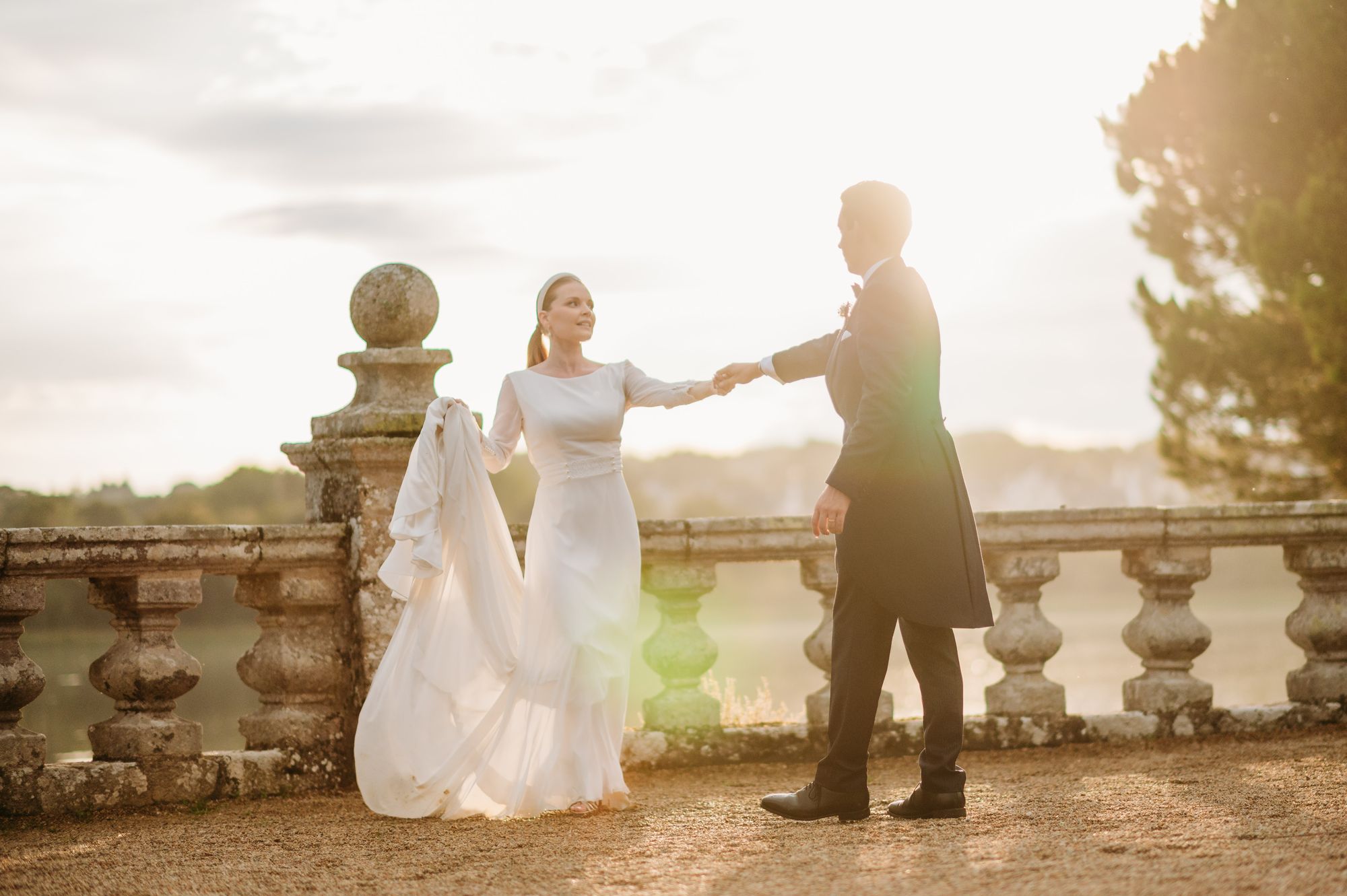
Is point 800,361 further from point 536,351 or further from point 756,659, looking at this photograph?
point 756,659

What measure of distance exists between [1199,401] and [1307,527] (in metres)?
16.2

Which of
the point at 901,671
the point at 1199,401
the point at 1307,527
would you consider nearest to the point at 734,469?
the point at 901,671

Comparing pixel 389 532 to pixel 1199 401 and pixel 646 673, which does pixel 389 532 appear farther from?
pixel 646 673

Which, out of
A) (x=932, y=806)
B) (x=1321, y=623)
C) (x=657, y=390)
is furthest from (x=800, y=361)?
(x=1321, y=623)

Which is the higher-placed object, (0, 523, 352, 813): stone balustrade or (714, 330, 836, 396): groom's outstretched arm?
(714, 330, 836, 396): groom's outstretched arm

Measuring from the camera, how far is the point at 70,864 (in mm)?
3936

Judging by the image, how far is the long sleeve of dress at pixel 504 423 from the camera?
4.93m

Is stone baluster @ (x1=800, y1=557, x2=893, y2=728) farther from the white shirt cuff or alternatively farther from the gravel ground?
the white shirt cuff

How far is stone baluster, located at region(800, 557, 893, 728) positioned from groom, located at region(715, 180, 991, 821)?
1213mm

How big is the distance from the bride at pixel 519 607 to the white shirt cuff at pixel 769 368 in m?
0.27

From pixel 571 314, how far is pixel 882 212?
1.24 metres

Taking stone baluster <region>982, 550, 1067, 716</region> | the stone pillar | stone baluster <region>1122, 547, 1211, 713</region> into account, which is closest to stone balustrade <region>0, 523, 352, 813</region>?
the stone pillar

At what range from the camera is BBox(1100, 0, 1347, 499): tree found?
17.6m

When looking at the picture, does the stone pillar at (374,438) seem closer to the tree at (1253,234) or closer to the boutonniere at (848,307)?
the boutonniere at (848,307)
